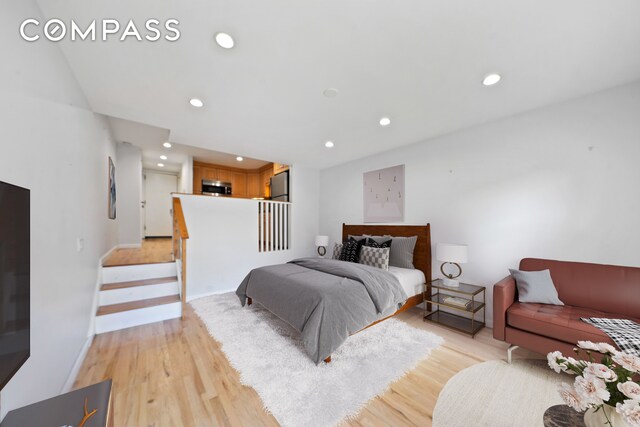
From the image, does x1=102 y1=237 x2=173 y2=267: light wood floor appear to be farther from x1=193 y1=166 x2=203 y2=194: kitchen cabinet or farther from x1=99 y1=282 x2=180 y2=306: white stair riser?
x1=193 y1=166 x2=203 y2=194: kitchen cabinet

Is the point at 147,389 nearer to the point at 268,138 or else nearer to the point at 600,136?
the point at 268,138

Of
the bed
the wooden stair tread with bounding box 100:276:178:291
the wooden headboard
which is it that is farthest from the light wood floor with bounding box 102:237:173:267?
the wooden headboard

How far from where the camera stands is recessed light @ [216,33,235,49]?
161cm

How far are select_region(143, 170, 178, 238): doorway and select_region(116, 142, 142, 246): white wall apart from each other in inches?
58.4

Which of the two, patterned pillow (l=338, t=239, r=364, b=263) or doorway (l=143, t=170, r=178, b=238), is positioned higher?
doorway (l=143, t=170, r=178, b=238)

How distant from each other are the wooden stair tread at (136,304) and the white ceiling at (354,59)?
2.33 meters

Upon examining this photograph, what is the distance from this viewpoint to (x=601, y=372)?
0.89 m

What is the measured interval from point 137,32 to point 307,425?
284 cm

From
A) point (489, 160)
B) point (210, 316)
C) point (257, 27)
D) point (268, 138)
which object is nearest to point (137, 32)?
point (257, 27)

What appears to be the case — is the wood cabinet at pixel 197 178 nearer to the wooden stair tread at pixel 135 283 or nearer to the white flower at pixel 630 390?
the wooden stair tread at pixel 135 283

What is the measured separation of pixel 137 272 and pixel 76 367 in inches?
65.5

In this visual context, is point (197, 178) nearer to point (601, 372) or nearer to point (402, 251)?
point (402, 251)

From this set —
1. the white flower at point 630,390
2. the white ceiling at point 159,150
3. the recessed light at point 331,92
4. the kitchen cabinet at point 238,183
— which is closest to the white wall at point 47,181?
the white ceiling at point 159,150

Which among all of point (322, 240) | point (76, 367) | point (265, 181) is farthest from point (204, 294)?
point (265, 181)
